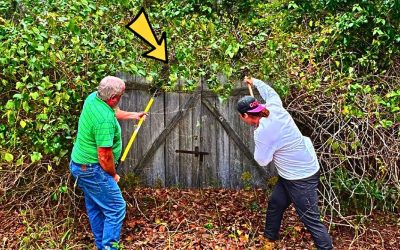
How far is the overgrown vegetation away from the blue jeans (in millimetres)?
387

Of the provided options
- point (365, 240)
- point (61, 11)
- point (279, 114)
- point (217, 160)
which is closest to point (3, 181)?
point (61, 11)

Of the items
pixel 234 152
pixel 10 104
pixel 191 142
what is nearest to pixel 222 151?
pixel 234 152

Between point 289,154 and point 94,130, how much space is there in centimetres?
176

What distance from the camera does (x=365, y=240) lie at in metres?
4.56

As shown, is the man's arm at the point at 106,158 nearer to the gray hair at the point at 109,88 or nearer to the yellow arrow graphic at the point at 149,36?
the gray hair at the point at 109,88

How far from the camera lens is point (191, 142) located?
533 centimetres

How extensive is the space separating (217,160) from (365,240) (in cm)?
190

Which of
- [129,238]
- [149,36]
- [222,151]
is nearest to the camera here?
[129,238]

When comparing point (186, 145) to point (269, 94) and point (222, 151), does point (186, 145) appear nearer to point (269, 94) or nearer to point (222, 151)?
point (222, 151)

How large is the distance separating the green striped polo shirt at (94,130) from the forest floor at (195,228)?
1.07 meters

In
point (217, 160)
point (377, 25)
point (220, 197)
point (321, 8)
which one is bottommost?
point (220, 197)

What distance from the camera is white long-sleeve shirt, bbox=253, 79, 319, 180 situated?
3840mm

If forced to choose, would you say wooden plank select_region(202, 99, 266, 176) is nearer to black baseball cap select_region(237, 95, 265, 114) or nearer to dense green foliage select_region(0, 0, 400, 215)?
dense green foliage select_region(0, 0, 400, 215)

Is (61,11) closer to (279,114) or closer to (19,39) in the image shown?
(19,39)
